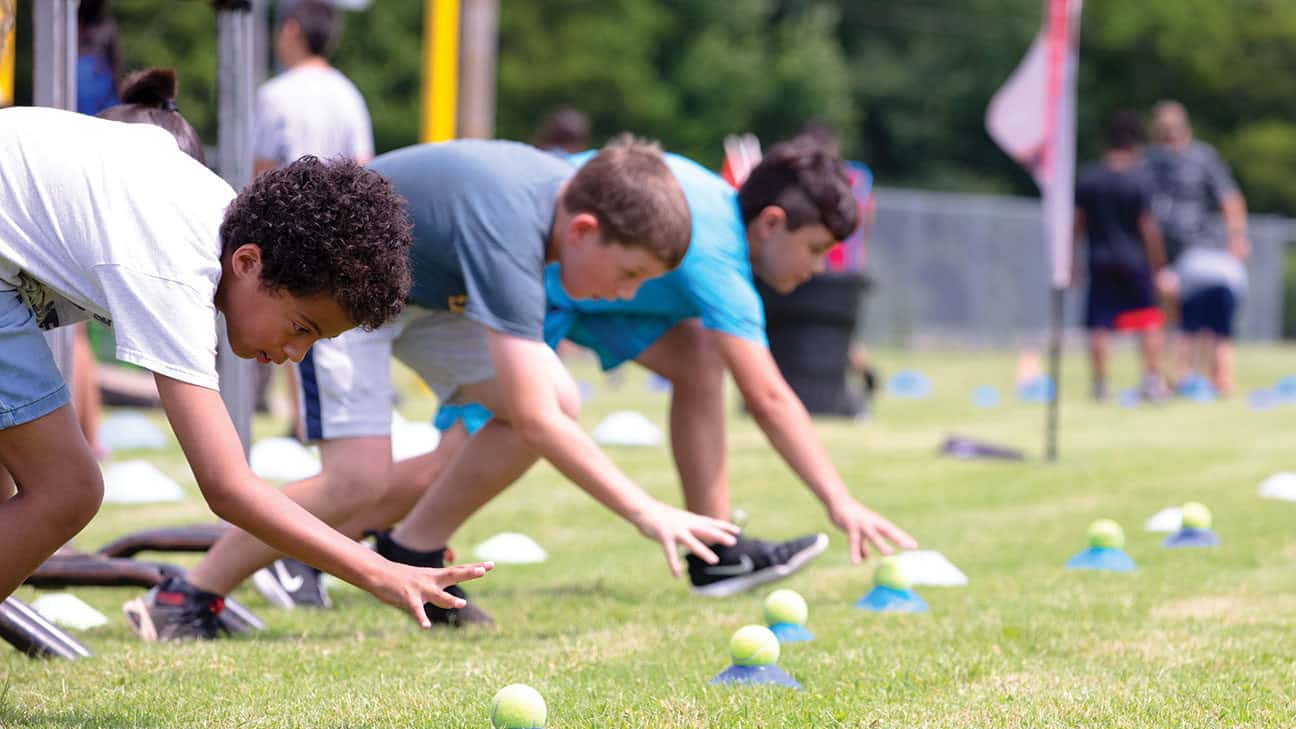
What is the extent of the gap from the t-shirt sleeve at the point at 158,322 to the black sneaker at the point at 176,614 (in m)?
1.52

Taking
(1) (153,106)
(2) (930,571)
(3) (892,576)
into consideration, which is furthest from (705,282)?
(1) (153,106)

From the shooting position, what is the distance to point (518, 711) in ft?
10.2

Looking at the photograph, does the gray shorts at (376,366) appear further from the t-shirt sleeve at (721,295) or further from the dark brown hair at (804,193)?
the dark brown hair at (804,193)

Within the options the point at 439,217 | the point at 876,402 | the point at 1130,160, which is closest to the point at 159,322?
the point at 439,217

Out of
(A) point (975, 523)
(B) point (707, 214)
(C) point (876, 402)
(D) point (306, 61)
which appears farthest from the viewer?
(C) point (876, 402)

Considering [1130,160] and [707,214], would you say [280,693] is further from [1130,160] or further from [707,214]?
[1130,160]

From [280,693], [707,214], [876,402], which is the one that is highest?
[707,214]

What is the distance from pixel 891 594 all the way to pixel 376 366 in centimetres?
164

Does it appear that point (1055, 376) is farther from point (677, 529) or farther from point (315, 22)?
point (677, 529)

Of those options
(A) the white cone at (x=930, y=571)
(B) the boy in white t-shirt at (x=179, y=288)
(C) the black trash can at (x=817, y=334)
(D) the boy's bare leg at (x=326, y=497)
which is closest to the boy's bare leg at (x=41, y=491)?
(B) the boy in white t-shirt at (x=179, y=288)

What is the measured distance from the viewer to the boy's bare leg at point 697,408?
210 inches

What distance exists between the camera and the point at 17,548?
3078mm

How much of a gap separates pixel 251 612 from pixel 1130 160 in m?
10.7

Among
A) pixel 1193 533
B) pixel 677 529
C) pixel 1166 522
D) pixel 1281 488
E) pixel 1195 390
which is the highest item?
pixel 677 529
